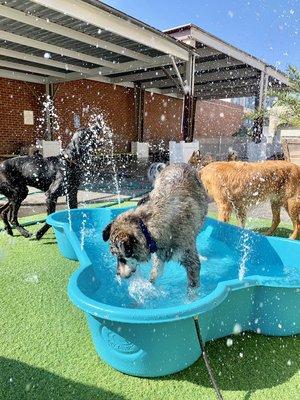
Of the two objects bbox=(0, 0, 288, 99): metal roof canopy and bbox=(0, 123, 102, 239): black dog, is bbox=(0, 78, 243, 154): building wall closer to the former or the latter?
bbox=(0, 0, 288, 99): metal roof canopy

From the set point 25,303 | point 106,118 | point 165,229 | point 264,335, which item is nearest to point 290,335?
point 264,335

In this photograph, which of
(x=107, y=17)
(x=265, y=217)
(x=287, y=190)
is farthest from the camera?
(x=107, y=17)

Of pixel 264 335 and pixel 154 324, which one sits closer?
pixel 154 324

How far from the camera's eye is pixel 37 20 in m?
9.90

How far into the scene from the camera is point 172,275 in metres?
4.84

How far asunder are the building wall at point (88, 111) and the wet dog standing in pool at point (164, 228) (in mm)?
14696

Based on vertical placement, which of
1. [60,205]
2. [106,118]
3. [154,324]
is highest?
[106,118]

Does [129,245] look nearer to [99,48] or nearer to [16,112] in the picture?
[99,48]

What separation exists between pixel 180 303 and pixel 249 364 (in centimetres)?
110

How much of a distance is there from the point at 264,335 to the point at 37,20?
10279 millimetres

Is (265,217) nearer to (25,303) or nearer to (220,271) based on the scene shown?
(220,271)

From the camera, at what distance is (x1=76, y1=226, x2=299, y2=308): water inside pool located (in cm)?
400

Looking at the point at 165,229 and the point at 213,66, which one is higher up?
the point at 213,66

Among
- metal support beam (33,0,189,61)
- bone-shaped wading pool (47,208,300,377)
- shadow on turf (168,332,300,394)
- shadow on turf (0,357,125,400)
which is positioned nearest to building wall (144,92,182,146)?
metal support beam (33,0,189,61)
